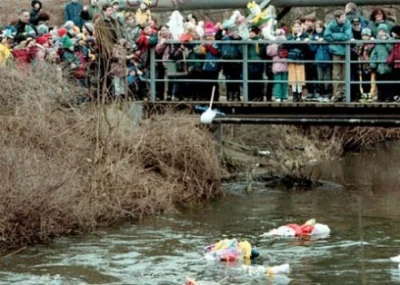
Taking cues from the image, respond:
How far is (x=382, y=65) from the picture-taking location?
23594 mm

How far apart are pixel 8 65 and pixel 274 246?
6.53 m

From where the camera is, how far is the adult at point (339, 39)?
23625mm

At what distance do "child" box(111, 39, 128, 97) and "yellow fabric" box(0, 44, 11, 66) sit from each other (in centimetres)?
187

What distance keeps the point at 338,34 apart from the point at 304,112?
1633 mm

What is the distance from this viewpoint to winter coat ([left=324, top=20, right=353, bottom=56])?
23.6 metres

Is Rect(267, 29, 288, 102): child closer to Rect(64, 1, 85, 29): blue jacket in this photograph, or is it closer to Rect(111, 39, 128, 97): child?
Rect(111, 39, 128, 97): child

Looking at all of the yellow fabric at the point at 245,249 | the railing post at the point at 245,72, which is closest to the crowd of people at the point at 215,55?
the railing post at the point at 245,72

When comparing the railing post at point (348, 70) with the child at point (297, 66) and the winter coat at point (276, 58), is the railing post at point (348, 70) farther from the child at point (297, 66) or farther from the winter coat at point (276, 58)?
the winter coat at point (276, 58)

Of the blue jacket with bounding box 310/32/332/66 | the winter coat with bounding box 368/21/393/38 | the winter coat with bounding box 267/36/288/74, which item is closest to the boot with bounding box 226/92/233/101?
the winter coat with bounding box 267/36/288/74

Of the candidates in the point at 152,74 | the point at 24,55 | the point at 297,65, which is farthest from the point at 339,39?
the point at 24,55

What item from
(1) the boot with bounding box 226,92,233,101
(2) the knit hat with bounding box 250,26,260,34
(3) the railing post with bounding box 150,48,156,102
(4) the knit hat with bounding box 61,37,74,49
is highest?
(2) the knit hat with bounding box 250,26,260,34

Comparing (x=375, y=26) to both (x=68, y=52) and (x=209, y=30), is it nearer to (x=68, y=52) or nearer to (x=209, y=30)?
(x=209, y=30)

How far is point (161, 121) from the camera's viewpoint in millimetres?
24141

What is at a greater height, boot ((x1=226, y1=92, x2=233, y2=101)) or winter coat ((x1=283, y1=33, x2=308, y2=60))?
winter coat ((x1=283, y1=33, x2=308, y2=60))
